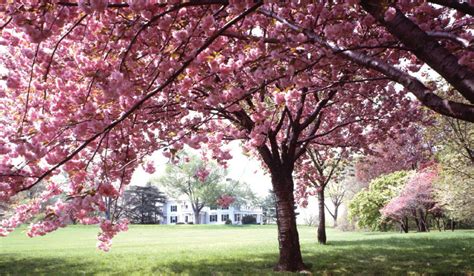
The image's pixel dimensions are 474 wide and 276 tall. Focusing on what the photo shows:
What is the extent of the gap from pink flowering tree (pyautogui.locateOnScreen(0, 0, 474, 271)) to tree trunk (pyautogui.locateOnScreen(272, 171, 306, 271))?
26 mm

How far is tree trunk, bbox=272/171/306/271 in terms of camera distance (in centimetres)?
891

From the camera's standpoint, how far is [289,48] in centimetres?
454

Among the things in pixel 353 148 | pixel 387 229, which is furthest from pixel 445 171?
pixel 387 229

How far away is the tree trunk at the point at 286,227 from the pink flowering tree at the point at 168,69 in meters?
0.03

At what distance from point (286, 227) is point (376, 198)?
2198 centimetres

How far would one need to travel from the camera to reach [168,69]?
173 inches

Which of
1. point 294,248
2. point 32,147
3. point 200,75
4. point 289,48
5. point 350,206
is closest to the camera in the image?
point 32,147

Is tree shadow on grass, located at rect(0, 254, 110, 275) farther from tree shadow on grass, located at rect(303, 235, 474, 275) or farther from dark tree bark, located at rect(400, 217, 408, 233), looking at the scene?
dark tree bark, located at rect(400, 217, 408, 233)

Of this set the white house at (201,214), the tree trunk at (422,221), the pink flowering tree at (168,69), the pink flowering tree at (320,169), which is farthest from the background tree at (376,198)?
the white house at (201,214)

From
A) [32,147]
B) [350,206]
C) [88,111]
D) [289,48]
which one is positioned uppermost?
[289,48]

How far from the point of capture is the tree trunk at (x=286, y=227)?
891cm

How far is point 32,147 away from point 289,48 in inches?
120

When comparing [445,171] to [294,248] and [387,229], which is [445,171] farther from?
[387,229]

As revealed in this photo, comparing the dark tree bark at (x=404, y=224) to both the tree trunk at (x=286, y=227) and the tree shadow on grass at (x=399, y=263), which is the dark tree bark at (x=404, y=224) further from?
the tree trunk at (x=286, y=227)
